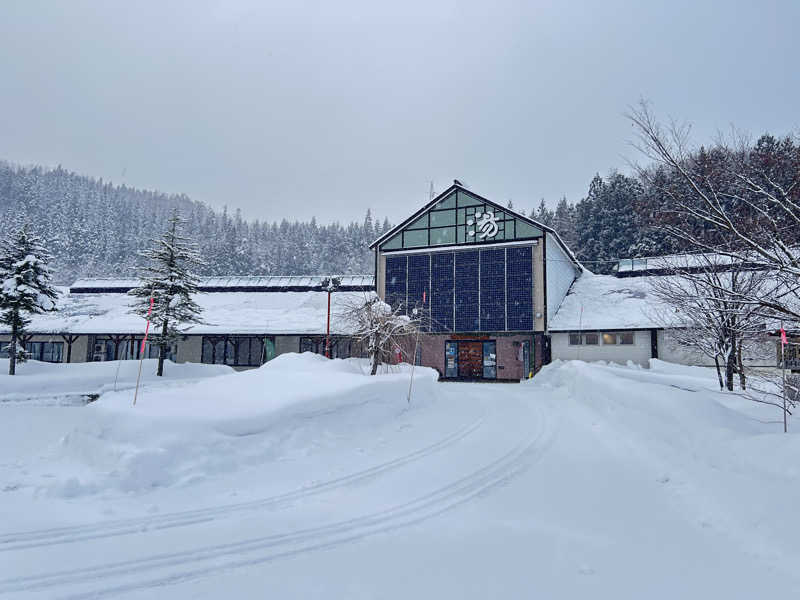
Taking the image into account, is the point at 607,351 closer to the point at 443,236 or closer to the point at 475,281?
the point at 475,281

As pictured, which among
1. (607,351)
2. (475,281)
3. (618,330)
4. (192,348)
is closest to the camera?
(618,330)

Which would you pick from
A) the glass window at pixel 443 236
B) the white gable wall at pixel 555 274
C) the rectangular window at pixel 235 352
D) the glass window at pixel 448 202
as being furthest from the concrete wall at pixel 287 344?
the white gable wall at pixel 555 274

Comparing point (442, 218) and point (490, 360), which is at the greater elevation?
point (442, 218)

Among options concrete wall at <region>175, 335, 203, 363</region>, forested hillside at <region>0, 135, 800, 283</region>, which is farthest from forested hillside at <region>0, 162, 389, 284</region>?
concrete wall at <region>175, 335, 203, 363</region>

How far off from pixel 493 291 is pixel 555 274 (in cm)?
454

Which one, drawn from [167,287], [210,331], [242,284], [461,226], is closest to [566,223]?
[461,226]

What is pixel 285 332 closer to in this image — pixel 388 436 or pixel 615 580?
pixel 388 436

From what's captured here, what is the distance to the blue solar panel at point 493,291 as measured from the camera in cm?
2959

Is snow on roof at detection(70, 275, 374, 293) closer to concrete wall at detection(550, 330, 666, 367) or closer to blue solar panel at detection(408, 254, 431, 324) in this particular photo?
blue solar panel at detection(408, 254, 431, 324)

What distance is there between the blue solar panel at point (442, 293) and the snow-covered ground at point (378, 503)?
62.4 ft

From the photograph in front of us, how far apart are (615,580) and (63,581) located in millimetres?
5062

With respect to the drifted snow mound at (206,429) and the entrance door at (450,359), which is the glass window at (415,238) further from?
the drifted snow mound at (206,429)

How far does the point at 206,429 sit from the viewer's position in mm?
8117

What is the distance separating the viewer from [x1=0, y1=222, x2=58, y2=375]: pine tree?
22031 mm
